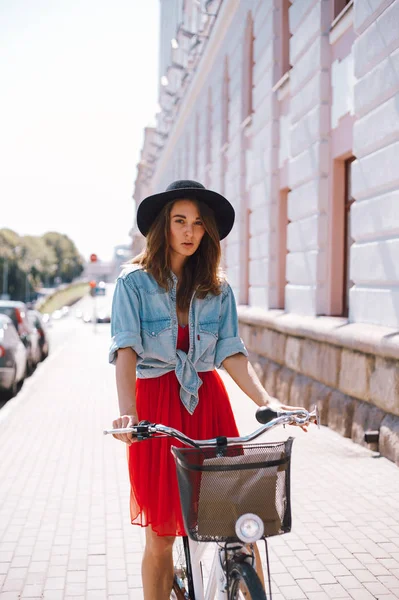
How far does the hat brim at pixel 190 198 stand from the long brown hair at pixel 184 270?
0.10 feet

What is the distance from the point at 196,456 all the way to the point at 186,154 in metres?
26.9

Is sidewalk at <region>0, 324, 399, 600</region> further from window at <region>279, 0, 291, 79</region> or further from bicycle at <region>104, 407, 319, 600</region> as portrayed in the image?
window at <region>279, 0, 291, 79</region>

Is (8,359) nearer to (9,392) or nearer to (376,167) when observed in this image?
(9,392)

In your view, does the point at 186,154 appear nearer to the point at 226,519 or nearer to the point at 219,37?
the point at 219,37

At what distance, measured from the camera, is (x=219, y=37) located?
63.6 feet

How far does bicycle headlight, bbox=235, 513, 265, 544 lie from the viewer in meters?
2.10

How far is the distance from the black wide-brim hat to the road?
1925 mm

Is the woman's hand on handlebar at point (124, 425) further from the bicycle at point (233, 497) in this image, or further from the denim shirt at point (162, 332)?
the denim shirt at point (162, 332)

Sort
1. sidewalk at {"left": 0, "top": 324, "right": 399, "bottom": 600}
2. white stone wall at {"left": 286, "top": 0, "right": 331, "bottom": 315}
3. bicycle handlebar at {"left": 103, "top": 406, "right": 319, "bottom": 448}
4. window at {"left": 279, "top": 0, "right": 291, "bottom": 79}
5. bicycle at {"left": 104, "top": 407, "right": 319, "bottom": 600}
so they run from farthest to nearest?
window at {"left": 279, "top": 0, "right": 291, "bottom": 79}
white stone wall at {"left": 286, "top": 0, "right": 331, "bottom": 315}
sidewalk at {"left": 0, "top": 324, "right": 399, "bottom": 600}
bicycle handlebar at {"left": 103, "top": 406, "right": 319, "bottom": 448}
bicycle at {"left": 104, "top": 407, "right": 319, "bottom": 600}

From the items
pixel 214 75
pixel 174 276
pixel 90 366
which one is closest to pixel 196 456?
pixel 174 276

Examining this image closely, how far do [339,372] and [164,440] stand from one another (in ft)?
19.9

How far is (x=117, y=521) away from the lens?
200 inches

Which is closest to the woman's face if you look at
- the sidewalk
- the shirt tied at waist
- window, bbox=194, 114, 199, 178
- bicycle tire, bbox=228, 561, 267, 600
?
the shirt tied at waist

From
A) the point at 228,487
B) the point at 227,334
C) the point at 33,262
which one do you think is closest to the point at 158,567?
the point at 228,487
